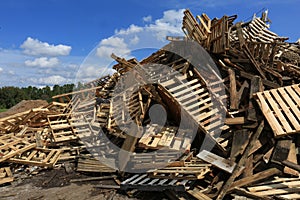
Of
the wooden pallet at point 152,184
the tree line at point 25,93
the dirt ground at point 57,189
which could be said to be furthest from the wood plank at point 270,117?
the tree line at point 25,93

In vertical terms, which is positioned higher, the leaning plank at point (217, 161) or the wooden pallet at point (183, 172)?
the leaning plank at point (217, 161)

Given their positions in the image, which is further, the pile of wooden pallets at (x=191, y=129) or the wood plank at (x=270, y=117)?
the wood plank at (x=270, y=117)

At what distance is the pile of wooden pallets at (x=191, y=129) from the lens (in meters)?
5.00

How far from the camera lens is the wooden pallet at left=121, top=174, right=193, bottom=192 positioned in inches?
193

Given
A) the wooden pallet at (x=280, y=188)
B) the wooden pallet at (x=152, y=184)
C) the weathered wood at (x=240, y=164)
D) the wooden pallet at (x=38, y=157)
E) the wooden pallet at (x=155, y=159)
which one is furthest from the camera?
the wooden pallet at (x=38, y=157)

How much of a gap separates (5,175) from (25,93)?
42.4 m

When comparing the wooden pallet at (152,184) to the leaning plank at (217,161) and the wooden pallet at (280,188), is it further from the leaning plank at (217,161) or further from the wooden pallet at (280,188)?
the wooden pallet at (280,188)

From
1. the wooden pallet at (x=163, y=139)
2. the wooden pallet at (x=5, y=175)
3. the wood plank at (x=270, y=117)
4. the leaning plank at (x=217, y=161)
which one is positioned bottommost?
the wooden pallet at (x=5, y=175)

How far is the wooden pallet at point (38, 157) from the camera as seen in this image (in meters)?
6.84

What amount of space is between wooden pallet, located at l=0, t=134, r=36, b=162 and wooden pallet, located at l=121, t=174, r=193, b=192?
3.42 m

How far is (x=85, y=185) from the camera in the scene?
5961 mm

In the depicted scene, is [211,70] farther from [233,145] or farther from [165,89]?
[233,145]

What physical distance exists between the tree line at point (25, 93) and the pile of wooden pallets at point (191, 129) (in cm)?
3206

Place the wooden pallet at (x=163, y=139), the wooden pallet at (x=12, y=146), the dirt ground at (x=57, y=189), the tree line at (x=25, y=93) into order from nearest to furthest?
the dirt ground at (x=57, y=189)
the wooden pallet at (x=163, y=139)
the wooden pallet at (x=12, y=146)
the tree line at (x=25, y=93)
